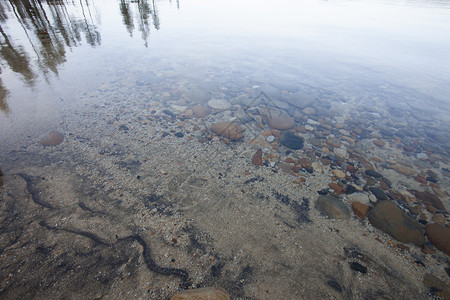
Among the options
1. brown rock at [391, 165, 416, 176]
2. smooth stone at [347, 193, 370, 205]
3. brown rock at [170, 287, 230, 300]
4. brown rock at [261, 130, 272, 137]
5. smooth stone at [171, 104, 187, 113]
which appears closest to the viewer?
brown rock at [170, 287, 230, 300]

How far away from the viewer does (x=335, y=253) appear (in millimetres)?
3359

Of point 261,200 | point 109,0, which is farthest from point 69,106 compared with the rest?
point 109,0

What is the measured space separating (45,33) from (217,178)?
16.4 metres

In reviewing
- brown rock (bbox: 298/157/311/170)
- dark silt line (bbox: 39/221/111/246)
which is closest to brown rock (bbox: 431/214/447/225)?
brown rock (bbox: 298/157/311/170)

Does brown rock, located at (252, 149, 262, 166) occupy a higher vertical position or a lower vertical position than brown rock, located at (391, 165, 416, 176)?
lower

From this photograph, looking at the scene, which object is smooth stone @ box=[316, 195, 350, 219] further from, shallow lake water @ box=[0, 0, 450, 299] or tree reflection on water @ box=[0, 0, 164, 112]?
tree reflection on water @ box=[0, 0, 164, 112]

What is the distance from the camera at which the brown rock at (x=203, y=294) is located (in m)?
2.47

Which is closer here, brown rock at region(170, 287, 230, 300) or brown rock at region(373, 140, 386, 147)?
brown rock at region(170, 287, 230, 300)

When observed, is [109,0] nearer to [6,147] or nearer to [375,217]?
[6,147]

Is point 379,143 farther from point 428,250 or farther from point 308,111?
→ point 428,250

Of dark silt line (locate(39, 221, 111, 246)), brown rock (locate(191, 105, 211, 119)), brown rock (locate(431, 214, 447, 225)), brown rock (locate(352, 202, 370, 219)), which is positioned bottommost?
brown rock (locate(191, 105, 211, 119))

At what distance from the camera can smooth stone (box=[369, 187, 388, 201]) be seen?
14.7 ft

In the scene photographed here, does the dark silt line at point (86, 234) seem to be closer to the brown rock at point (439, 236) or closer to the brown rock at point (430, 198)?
the brown rock at point (439, 236)

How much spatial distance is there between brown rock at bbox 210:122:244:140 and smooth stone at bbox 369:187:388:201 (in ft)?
11.4
